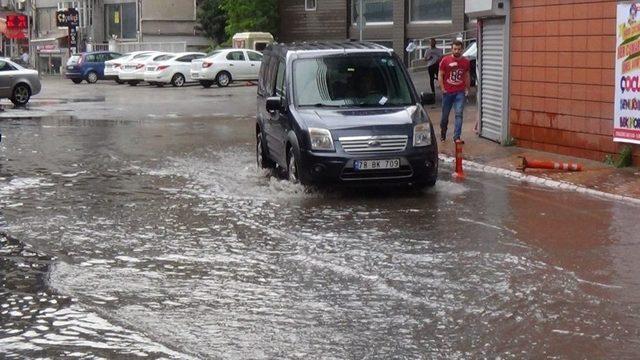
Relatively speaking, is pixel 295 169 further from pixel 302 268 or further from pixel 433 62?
pixel 433 62

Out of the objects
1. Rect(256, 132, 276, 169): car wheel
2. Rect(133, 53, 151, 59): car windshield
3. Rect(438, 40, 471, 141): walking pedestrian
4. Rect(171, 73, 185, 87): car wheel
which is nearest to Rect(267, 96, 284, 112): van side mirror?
Rect(256, 132, 276, 169): car wheel

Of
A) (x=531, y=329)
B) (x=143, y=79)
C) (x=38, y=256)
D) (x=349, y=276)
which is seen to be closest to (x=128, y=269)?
(x=38, y=256)

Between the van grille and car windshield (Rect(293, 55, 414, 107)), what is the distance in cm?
102

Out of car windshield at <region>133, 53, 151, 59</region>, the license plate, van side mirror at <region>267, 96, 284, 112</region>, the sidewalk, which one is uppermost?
car windshield at <region>133, 53, 151, 59</region>

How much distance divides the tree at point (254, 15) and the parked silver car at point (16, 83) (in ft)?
72.1

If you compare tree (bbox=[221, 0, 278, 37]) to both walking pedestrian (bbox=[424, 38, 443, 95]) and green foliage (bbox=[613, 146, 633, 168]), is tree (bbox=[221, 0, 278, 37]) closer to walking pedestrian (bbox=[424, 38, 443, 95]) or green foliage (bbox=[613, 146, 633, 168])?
walking pedestrian (bbox=[424, 38, 443, 95])

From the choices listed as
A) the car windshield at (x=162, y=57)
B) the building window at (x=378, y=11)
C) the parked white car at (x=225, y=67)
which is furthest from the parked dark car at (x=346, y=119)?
the building window at (x=378, y=11)

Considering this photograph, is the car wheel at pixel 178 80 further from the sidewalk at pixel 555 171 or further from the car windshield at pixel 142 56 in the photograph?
the sidewalk at pixel 555 171

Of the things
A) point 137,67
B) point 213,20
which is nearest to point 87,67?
point 137,67

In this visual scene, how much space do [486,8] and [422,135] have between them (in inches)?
249

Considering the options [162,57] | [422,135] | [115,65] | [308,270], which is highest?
[162,57]

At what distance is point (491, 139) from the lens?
19906mm

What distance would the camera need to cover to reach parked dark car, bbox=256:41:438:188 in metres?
13.2

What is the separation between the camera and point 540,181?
590 inches
